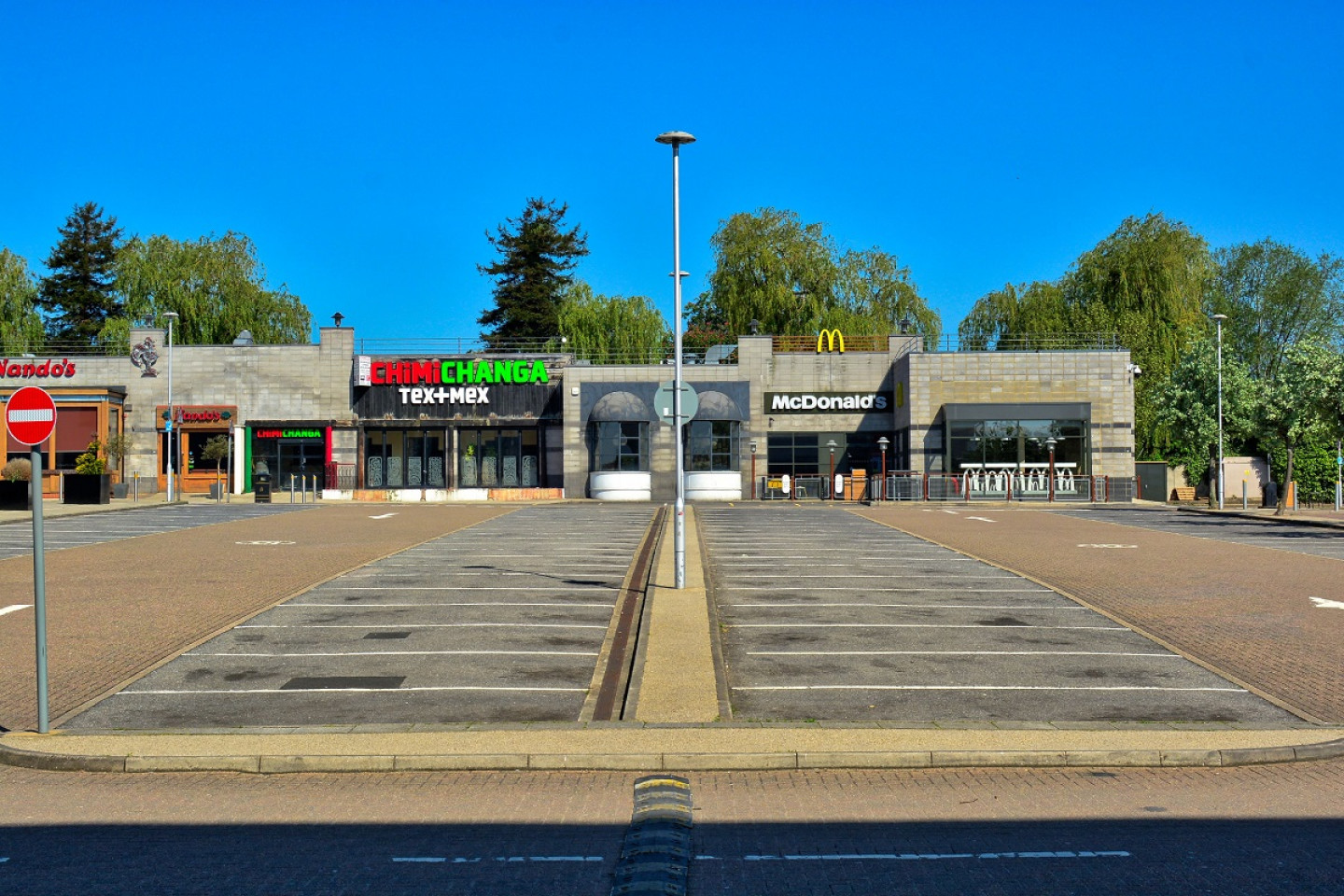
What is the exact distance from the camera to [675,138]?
1697 centimetres

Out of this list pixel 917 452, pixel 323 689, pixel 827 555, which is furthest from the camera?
pixel 917 452

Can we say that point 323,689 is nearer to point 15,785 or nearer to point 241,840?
point 15,785

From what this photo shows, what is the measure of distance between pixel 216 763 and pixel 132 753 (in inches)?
24.7

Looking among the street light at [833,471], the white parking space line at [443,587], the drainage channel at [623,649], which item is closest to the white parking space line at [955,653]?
the drainage channel at [623,649]

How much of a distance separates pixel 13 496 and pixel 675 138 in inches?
1417

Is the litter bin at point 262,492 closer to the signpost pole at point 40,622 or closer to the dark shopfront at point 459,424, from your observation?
the dark shopfront at point 459,424

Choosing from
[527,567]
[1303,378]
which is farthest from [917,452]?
[527,567]

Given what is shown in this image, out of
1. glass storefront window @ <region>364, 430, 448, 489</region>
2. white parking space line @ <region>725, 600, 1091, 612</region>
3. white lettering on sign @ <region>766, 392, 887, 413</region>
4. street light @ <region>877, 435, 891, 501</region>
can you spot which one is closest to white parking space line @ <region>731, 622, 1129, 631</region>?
white parking space line @ <region>725, 600, 1091, 612</region>

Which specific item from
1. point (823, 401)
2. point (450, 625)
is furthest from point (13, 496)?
point (450, 625)

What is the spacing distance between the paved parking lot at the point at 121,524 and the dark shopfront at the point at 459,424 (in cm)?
899

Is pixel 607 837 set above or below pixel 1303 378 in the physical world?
below

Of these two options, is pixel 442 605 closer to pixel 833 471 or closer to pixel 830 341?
pixel 833 471

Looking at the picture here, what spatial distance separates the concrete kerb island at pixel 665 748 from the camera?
8.56 metres

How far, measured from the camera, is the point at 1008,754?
8672mm
